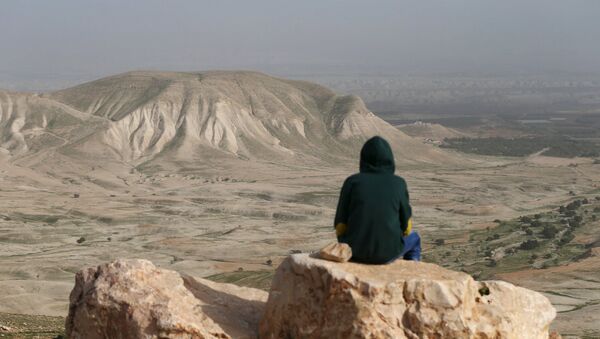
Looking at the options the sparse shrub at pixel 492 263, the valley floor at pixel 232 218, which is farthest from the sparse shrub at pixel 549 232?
the sparse shrub at pixel 492 263

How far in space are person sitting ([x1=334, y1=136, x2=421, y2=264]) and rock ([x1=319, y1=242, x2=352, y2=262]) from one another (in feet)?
0.38

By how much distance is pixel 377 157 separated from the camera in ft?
32.9

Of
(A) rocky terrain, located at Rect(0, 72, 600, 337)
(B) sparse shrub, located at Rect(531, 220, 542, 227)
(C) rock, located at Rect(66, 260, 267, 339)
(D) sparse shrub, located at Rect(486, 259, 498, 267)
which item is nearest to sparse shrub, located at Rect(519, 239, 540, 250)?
(A) rocky terrain, located at Rect(0, 72, 600, 337)

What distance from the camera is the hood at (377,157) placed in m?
10.0

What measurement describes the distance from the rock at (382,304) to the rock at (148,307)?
0.79 meters

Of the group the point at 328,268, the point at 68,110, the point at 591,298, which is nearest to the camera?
the point at 328,268

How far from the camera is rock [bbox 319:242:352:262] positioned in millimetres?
9883

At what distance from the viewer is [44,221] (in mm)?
73250

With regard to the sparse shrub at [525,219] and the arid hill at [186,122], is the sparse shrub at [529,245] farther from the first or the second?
the arid hill at [186,122]

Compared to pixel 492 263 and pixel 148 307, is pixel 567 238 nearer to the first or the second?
pixel 492 263

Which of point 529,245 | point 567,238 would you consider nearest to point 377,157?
point 529,245

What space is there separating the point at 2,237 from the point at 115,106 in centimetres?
8155

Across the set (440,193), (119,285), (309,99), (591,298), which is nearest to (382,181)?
(119,285)

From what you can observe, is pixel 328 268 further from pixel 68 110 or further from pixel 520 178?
pixel 68 110
